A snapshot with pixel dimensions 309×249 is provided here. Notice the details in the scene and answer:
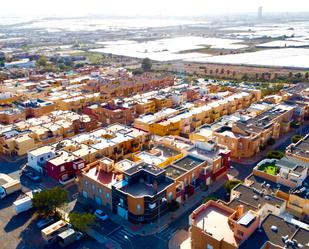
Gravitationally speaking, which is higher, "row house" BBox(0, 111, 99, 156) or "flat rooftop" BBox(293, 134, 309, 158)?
"flat rooftop" BBox(293, 134, 309, 158)

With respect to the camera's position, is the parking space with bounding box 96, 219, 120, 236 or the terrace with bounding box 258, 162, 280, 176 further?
the terrace with bounding box 258, 162, 280, 176

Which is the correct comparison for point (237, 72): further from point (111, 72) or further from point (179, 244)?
point (179, 244)

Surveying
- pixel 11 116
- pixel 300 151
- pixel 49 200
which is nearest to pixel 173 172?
pixel 49 200

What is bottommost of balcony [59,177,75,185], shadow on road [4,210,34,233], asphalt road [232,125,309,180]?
asphalt road [232,125,309,180]

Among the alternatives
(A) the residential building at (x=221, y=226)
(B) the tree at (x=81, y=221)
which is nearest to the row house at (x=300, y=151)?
(A) the residential building at (x=221, y=226)

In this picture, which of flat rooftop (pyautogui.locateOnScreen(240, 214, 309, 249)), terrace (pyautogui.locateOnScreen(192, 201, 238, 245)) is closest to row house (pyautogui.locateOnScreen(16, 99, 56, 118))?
terrace (pyautogui.locateOnScreen(192, 201, 238, 245))

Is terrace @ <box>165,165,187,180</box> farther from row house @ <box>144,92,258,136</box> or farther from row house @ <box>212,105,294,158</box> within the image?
row house @ <box>144,92,258,136</box>
